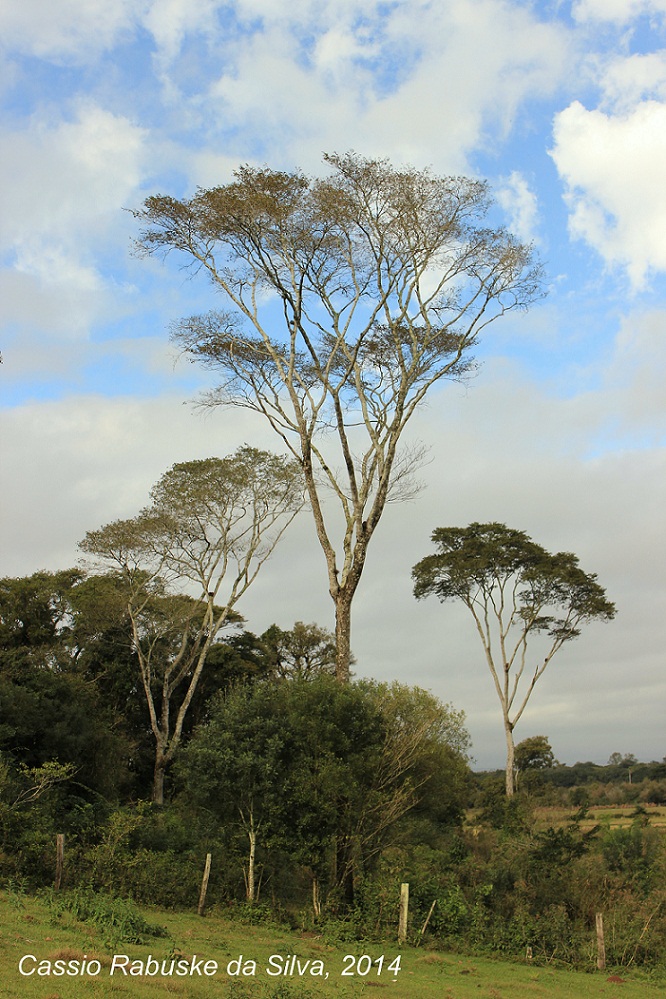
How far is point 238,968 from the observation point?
9.09 meters

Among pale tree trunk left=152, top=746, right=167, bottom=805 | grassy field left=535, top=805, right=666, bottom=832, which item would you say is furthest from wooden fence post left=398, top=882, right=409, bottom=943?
grassy field left=535, top=805, right=666, bottom=832

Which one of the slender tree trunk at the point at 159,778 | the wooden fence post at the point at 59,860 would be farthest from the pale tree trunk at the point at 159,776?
the wooden fence post at the point at 59,860

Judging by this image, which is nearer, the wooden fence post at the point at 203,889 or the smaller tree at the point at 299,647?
the wooden fence post at the point at 203,889

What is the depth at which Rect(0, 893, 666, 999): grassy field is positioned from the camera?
7.23 m

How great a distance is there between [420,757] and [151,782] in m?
17.9

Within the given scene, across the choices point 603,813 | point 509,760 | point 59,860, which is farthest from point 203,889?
point 603,813

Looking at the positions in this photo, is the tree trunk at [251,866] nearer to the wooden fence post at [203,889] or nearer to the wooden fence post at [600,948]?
the wooden fence post at [203,889]

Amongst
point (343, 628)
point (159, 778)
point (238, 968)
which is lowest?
point (238, 968)

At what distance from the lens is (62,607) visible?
30891 millimetres

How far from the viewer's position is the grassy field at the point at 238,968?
7234 millimetres

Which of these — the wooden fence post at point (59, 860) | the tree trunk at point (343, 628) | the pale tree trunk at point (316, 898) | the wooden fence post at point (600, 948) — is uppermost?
the tree trunk at point (343, 628)

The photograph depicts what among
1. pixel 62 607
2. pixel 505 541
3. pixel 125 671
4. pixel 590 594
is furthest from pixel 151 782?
pixel 590 594

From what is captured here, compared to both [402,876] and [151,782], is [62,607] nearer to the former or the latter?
[151,782]

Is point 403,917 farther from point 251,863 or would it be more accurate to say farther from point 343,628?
point 343,628
